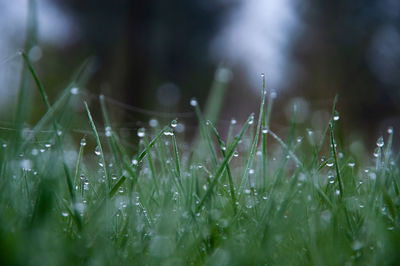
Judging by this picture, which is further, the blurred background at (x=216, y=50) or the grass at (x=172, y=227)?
the blurred background at (x=216, y=50)

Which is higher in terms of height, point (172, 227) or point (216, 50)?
point (216, 50)

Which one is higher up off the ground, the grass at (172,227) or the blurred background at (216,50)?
the blurred background at (216,50)

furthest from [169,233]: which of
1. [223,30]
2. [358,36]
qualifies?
[223,30]

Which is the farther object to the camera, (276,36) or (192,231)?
(276,36)

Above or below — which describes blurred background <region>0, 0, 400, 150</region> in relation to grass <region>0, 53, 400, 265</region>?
above

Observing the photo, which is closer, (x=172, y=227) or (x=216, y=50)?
(x=172, y=227)

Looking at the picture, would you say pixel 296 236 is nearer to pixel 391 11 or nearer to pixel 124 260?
pixel 124 260

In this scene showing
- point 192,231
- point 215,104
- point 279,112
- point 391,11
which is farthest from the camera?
point 279,112

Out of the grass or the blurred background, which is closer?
the grass
